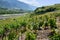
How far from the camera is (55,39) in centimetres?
5522

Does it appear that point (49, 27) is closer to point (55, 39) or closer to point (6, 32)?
point (6, 32)

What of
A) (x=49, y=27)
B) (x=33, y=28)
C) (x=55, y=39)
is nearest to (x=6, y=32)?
(x=33, y=28)

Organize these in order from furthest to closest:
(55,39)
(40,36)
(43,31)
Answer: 1. (43,31)
2. (40,36)
3. (55,39)

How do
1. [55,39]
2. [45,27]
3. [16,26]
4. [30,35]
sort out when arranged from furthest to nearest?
[16,26] → [45,27] → [30,35] → [55,39]

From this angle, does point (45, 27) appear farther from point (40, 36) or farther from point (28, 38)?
point (28, 38)

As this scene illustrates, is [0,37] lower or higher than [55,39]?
lower

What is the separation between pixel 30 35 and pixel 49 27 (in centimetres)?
2772

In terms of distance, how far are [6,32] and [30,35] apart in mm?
34432

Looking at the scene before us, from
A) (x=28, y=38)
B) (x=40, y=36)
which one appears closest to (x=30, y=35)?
(x=28, y=38)

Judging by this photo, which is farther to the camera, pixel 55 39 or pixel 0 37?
pixel 0 37

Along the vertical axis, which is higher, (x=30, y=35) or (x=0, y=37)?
(x=30, y=35)

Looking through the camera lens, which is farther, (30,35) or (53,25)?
(53,25)

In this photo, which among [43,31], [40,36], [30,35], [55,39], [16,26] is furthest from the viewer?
[16,26]

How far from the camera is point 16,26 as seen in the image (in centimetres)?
9469
